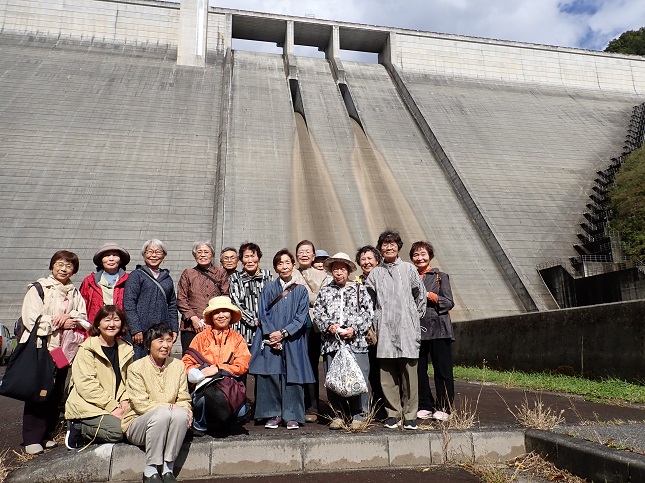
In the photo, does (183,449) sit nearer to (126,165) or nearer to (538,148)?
(126,165)

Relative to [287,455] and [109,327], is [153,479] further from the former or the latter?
[109,327]

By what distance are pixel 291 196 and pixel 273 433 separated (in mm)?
11432

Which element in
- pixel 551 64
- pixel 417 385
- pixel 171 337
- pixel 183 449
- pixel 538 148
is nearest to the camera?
pixel 183 449

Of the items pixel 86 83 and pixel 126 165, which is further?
pixel 86 83

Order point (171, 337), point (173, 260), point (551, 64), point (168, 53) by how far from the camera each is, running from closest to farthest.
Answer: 1. point (171, 337)
2. point (173, 260)
3. point (168, 53)
4. point (551, 64)

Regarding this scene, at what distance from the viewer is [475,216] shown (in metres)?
14.6

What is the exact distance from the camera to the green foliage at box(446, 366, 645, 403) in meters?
4.71

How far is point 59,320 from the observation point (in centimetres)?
338

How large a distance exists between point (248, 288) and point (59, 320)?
1.44 metres

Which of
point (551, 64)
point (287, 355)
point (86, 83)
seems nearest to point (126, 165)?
point (86, 83)

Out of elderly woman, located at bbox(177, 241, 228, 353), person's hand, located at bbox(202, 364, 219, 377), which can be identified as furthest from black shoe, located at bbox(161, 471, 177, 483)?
elderly woman, located at bbox(177, 241, 228, 353)

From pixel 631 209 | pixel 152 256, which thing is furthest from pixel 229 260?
pixel 631 209

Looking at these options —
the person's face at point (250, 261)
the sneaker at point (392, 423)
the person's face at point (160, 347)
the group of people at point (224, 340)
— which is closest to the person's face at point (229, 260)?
the group of people at point (224, 340)

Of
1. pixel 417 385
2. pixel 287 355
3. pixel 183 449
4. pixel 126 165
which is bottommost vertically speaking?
pixel 183 449
